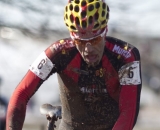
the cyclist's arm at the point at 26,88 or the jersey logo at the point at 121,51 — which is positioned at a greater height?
the jersey logo at the point at 121,51

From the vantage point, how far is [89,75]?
6.76 m

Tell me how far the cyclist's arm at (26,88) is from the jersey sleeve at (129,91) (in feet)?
2.12

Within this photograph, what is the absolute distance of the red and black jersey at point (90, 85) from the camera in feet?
20.6

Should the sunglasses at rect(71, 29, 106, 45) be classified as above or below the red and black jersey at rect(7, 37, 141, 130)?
above

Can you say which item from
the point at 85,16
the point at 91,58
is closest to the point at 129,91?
the point at 91,58

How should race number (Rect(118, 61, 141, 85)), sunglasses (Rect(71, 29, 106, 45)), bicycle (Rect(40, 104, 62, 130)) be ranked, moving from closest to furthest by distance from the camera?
1. sunglasses (Rect(71, 29, 106, 45))
2. race number (Rect(118, 61, 141, 85))
3. bicycle (Rect(40, 104, 62, 130))

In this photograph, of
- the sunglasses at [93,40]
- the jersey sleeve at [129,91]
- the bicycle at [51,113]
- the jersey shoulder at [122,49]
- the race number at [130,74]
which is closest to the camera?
the jersey sleeve at [129,91]

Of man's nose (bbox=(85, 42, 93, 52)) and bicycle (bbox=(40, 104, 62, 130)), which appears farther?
bicycle (bbox=(40, 104, 62, 130))

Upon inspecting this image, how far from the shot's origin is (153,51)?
3594 cm

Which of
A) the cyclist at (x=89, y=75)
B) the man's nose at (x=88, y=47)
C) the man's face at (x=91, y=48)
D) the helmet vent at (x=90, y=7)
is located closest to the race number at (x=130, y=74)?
the cyclist at (x=89, y=75)

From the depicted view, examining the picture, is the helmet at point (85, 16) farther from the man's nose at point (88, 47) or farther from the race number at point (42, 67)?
the race number at point (42, 67)

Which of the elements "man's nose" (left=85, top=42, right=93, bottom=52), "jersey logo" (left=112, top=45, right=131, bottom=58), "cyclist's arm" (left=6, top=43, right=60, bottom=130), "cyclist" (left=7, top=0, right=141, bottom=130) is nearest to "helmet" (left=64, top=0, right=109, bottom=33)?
"cyclist" (left=7, top=0, right=141, bottom=130)

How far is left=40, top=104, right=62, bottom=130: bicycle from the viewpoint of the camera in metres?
6.61

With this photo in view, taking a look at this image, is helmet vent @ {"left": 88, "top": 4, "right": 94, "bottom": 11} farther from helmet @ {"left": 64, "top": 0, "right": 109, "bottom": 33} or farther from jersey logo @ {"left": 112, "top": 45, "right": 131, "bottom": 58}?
jersey logo @ {"left": 112, "top": 45, "right": 131, "bottom": 58}
